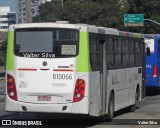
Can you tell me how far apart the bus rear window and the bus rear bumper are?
4.05ft

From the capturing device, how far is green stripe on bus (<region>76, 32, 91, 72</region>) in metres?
15.1

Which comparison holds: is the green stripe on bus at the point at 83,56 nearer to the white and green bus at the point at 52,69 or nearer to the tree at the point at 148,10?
the white and green bus at the point at 52,69

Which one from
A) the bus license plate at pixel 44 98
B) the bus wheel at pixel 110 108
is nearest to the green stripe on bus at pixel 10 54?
the bus license plate at pixel 44 98

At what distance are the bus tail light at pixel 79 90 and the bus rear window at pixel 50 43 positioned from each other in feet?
2.35

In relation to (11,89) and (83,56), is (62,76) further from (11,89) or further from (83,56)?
(11,89)

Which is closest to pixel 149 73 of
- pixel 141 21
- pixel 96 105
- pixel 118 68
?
pixel 118 68

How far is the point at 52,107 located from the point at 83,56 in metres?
1.49

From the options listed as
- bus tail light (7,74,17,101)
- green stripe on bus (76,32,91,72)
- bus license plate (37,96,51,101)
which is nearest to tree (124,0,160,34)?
green stripe on bus (76,32,91,72)

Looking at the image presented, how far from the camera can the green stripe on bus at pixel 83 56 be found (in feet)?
49.4

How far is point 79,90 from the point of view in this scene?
1498 cm

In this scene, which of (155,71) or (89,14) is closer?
(155,71)

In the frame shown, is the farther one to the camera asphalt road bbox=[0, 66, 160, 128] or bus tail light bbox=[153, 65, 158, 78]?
bus tail light bbox=[153, 65, 158, 78]

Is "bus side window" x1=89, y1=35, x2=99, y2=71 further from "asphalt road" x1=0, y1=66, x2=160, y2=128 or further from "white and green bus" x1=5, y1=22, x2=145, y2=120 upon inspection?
"asphalt road" x1=0, y1=66, x2=160, y2=128

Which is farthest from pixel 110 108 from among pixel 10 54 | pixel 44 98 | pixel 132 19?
pixel 132 19
